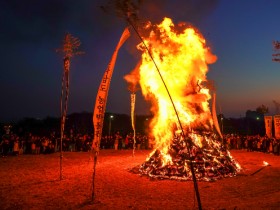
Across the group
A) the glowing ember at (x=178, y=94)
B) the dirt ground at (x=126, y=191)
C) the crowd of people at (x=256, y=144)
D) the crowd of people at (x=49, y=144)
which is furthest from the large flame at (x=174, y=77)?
the crowd of people at (x=256, y=144)

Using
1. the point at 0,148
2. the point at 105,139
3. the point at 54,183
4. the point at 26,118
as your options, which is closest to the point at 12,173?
the point at 54,183

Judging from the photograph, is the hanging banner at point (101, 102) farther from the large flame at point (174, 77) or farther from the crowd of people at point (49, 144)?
the crowd of people at point (49, 144)

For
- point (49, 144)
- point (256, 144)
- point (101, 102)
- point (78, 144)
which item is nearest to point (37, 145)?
point (49, 144)

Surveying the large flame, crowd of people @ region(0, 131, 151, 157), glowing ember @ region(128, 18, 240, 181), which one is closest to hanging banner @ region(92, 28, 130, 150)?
glowing ember @ region(128, 18, 240, 181)

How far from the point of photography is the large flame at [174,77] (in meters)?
19.0

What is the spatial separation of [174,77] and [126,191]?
29.9 ft

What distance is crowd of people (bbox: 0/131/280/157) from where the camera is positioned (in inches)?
1079

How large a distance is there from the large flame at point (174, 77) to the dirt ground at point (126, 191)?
4.37 meters

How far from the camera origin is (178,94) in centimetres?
1955

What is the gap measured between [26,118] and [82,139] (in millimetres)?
28522

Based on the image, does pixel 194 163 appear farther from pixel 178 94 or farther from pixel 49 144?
pixel 49 144

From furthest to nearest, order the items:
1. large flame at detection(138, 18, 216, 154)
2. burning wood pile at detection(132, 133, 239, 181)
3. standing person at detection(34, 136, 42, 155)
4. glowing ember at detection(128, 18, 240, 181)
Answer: standing person at detection(34, 136, 42, 155) → large flame at detection(138, 18, 216, 154) → glowing ember at detection(128, 18, 240, 181) → burning wood pile at detection(132, 133, 239, 181)

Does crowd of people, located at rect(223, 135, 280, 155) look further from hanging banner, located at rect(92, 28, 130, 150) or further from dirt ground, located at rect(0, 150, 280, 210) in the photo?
hanging banner, located at rect(92, 28, 130, 150)

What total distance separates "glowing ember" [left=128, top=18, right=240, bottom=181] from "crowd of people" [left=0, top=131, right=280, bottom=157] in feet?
23.1
